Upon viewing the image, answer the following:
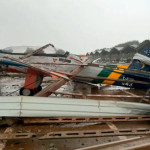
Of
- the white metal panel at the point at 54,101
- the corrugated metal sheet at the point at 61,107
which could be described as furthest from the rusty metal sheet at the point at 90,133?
the white metal panel at the point at 54,101

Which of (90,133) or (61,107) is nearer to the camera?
(90,133)

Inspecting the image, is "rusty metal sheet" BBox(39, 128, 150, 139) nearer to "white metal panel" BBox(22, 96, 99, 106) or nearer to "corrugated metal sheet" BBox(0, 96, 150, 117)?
"corrugated metal sheet" BBox(0, 96, 150, 117)

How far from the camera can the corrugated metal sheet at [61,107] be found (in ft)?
8.36

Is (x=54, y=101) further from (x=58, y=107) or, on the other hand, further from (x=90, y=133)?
(x=90, y=133)

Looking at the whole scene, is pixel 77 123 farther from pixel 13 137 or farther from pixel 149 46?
pixel 149 46

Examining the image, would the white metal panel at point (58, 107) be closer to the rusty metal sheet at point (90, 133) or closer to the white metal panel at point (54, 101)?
the white metal panel at point (54, 101)

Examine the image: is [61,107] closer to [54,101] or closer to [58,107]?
[58,107]

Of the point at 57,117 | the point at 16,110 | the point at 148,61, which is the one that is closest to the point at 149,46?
the point at 148,61

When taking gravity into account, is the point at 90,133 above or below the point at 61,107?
below

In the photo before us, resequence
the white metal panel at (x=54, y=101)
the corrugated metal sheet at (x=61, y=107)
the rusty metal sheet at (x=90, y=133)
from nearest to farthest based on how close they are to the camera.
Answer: the rusty metal sheet at (x=90, y=133) → the corrugated metal sheet at (x=61, y=107) → the white metal panel at (x=54, y=101)

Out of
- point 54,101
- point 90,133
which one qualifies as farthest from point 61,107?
point 90,133

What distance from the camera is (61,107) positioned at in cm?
279

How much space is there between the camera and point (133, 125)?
2762 mm

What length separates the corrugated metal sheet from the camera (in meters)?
2.55
